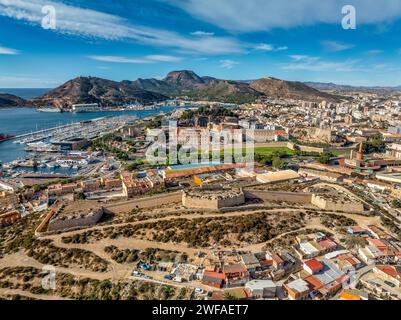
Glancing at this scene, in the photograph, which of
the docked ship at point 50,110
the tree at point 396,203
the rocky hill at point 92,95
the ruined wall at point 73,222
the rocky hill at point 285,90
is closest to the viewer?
the ruined wall at point 73,222

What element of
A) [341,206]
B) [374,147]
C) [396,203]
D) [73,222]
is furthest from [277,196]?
[374,147]

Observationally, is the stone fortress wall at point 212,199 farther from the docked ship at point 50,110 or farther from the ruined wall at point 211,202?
the docked ship at point 50,110

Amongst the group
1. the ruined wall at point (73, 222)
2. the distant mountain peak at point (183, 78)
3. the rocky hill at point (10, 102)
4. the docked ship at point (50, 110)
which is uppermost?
the distant mountain peak at point (183, 78)

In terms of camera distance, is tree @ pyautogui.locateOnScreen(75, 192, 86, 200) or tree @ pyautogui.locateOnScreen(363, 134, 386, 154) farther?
tree @ pyautogui.locateOnScreen(363, 134, 386, 154)

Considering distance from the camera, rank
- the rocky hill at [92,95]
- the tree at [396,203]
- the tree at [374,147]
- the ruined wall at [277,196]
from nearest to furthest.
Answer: the tree at [396,203] < the ruined wall at [277,196] < the tree at [374,147] < the rocky hill at [92,95]

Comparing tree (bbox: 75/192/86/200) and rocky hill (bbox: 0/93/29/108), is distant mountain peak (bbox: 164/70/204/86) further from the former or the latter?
tree (bbox: 75/192/86/200)

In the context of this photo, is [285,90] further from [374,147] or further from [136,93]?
[374,147]

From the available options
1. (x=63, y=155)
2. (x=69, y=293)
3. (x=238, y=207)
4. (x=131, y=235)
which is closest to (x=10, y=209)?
(x=131, y=235)

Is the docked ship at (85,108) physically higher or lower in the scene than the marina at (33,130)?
higher

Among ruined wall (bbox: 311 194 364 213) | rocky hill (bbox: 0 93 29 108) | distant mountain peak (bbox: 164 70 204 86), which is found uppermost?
distant mountain peak (bbox: 164 70 204 86)

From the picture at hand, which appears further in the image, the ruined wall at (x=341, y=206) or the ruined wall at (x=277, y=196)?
the ruined wall at (x=277, y=196)

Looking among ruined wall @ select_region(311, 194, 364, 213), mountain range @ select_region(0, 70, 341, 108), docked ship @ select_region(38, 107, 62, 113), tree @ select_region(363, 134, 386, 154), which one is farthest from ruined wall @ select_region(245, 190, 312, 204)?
mountain range @ select_region(0, 70, 341, 108)

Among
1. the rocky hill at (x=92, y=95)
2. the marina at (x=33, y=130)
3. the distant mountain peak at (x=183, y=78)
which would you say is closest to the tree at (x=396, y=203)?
the marina at (x=33, y=130)
